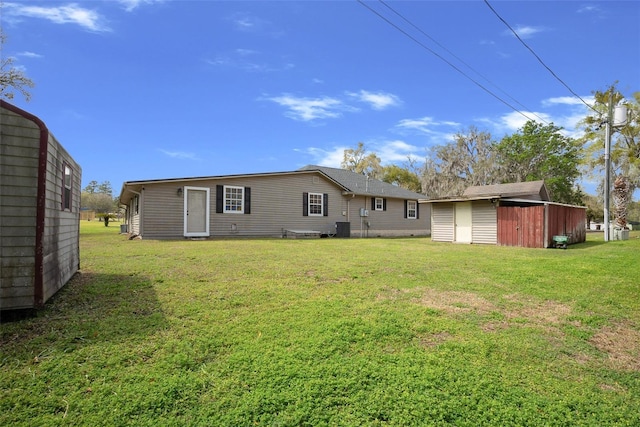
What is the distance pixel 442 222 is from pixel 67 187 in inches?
600

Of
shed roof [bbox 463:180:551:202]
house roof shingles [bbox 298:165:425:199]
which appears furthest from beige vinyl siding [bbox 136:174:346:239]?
shed roof [bbox 463:180:551:202]

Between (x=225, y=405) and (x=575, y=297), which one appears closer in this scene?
(x=225, y=405)

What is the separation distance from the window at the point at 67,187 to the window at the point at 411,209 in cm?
2039

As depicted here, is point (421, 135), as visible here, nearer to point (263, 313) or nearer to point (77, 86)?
point (77, 86)

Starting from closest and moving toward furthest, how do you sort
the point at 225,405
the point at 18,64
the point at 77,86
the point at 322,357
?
the point at 225,405
the point at 322,357
the point at 77,86
the point at 18,64

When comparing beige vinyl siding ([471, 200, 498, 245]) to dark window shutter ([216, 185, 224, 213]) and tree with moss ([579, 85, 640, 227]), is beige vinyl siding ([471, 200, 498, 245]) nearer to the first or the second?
dark window shutter ([216, 185, 224, 213])

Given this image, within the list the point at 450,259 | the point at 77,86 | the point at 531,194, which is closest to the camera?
the point at 450,259

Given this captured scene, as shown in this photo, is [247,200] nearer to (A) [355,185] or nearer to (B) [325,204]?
(B) [325,204]

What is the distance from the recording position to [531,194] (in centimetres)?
2255

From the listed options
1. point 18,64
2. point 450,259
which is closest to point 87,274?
point 450,259

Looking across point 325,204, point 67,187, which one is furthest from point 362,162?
point 67,187

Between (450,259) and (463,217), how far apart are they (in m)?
7.91

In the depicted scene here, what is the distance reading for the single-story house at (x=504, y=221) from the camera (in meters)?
13.5

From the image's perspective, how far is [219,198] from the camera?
15961mm
